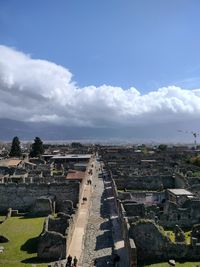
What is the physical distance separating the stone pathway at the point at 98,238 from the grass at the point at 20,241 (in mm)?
3542

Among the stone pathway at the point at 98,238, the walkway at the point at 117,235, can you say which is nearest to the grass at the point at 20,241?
the stone pathway at the point at 98,238

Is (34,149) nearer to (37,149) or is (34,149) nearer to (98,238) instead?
(37,149)

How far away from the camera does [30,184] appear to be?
48125 mm

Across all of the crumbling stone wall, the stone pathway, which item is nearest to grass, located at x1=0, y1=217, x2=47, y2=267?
the stone pathway

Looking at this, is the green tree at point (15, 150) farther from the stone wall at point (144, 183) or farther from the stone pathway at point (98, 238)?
the stone pathway at point (98, 238)

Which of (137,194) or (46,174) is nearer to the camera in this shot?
(137,194)

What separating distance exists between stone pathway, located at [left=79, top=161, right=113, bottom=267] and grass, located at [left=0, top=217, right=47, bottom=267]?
3.54 meters

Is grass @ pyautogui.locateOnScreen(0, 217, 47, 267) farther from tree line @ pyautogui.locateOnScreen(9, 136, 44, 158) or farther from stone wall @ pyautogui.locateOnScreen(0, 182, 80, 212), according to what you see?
tree line @ pyautogui.locateOnScreen(9, 136, 44, 158)

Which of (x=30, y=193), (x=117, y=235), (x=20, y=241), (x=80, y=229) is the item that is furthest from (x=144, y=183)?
(x=20, y=241)

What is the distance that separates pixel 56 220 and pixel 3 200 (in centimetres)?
1546

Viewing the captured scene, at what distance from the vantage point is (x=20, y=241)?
33375 millimetres

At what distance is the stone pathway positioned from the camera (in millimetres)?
27861

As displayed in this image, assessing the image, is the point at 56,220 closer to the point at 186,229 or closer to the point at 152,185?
the point at 186,229

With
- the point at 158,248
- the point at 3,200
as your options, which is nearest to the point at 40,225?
the point at 3,200
